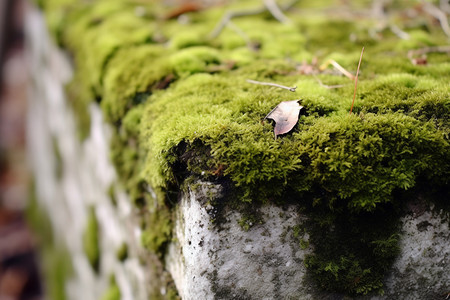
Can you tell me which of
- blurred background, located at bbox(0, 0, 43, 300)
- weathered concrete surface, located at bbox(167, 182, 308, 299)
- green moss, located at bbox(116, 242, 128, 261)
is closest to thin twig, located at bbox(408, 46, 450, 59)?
weathered concrete surface, located at bbox(167, 182, 308, 299)

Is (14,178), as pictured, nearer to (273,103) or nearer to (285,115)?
(273,103)

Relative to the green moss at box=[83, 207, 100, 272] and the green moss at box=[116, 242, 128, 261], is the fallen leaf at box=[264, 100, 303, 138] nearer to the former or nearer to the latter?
the green moss at box=[116, 242, 128, 261]

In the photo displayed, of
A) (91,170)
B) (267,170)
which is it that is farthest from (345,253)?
(91,170)

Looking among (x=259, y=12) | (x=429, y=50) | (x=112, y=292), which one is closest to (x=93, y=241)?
(x=112, y=292)

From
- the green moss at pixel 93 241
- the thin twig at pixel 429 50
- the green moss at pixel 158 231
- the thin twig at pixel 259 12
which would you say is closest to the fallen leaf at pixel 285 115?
the green moss at pixel 158 231

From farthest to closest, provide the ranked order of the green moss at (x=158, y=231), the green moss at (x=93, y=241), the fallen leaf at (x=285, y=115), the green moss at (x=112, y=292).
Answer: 1. the green moss at (x=93, y=241)
2. the green moss at (x=112, y=292)
3. the green moss at (x=158, y=231)
4. the fallen leaf at (x=285, y=115)

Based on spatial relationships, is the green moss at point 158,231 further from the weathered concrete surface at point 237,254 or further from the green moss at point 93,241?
the green moss at point 93,241

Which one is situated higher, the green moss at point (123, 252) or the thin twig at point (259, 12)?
the thin twig at point (259, 12)
